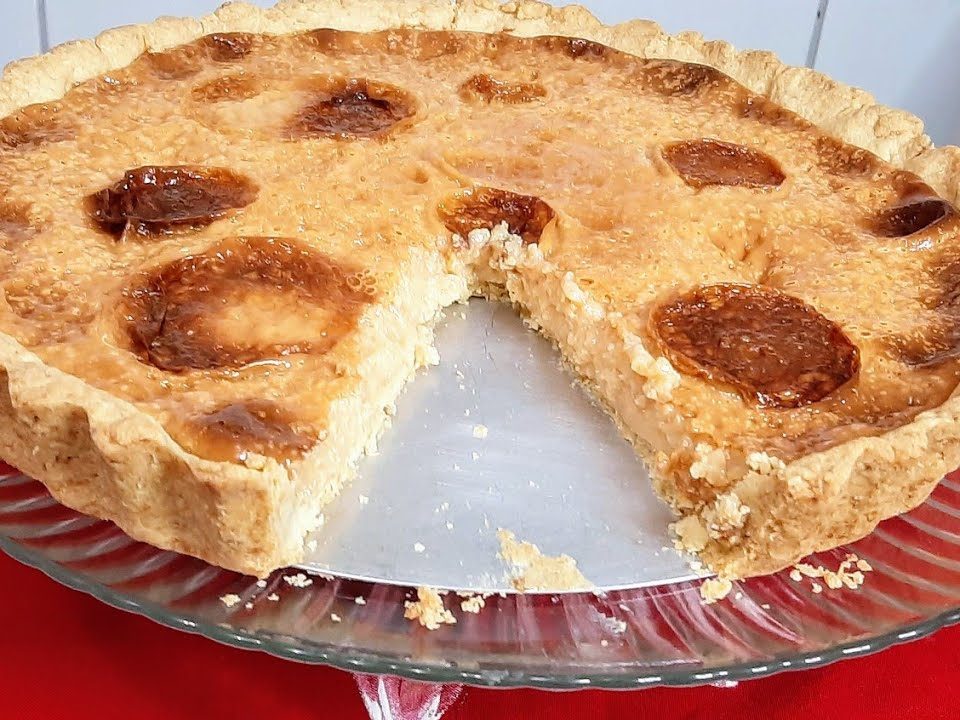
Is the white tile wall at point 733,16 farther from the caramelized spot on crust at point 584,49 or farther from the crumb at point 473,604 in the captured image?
the crumb at point 473,604

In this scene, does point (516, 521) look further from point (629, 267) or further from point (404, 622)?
point (629, 267)

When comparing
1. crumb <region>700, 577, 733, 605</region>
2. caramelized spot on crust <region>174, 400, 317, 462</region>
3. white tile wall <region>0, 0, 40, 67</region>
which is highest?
caramelized spot on crust <region>174, 400, 317, 462</region>

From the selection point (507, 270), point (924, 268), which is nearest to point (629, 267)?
point (507, 270)

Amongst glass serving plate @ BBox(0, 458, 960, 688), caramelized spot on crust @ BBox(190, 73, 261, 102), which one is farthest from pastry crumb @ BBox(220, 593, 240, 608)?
caramelized spot on crust @ BBox(190, 73, 261, 102)

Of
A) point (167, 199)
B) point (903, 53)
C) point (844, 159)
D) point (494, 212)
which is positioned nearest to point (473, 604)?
point (494, 212)

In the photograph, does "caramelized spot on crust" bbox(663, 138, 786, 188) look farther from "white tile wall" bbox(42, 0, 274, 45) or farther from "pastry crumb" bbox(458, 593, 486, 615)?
"white tile wall" bbox(42, 0, 274, 45)

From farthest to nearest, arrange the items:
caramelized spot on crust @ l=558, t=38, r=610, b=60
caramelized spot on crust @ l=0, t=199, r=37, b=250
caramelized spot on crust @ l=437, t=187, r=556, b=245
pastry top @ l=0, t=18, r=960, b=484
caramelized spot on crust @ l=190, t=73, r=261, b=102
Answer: caramelized spot on crust @ l=558, t=38, r=610, b=60 → caramelized spot on crust @ l=190, t=73, r=261, b=102 → caramelized spot on crust @ l=437, t=187, r=556, b=245 → caramelized spot on crust @ l=0, t=199, r=37, b=250 → pastry top @ l=0, t=18, r=960, b=484

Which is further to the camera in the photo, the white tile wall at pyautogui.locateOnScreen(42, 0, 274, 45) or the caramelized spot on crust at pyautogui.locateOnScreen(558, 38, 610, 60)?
the white tile wall at pyautogui.locateOnScreen(42, 0, 274, 45)

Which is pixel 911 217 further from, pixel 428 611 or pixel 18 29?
pixel 18 29
